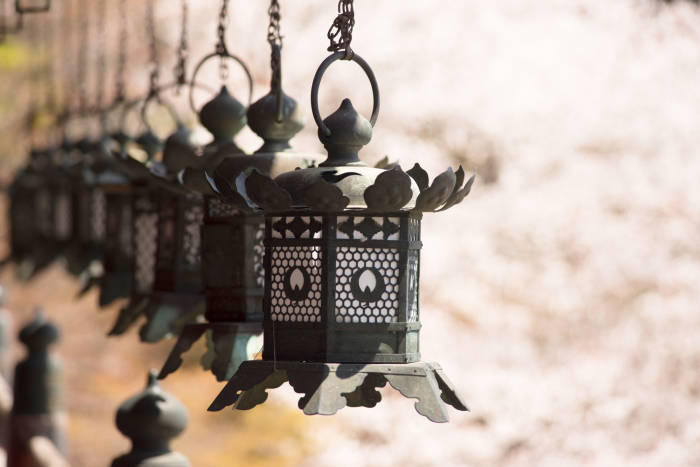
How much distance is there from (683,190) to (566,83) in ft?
4.69

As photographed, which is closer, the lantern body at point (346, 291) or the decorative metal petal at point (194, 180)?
the lantern body at point (346, 291)

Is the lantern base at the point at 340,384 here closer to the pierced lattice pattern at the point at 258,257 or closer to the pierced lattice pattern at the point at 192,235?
the pierced lattice pattern at the point at 258,257

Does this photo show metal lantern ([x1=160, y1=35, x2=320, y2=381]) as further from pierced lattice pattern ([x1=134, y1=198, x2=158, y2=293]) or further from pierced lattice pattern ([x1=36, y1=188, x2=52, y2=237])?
pierced lattice pattern ([x1=36, y1=188, x2=52, y2=237])

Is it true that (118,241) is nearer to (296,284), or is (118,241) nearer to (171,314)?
(171,314)

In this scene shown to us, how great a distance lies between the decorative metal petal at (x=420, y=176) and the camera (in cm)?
273

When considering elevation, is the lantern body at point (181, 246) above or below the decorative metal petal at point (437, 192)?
below

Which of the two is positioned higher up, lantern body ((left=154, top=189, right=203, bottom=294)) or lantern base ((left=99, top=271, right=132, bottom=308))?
lantern body ((left=154, top=189, right=203, bottom=294))

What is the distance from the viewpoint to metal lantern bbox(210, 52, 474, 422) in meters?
2.63

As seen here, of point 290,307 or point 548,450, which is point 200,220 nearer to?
point 290,307

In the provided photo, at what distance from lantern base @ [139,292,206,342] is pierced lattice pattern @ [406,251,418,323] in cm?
140

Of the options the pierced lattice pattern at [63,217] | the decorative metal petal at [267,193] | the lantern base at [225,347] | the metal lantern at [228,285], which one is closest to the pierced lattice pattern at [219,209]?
the metal lantern at [228,285]

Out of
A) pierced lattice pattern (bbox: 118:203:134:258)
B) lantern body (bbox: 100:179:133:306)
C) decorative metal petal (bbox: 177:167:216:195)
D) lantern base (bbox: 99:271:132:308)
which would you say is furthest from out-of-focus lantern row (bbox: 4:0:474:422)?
pierced lattice pattern (bbox: 118:203:134:258)

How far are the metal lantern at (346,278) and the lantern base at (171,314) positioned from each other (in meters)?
1.32

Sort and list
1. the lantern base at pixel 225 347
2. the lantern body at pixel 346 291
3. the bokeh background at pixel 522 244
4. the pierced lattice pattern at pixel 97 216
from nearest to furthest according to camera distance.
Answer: the lantern body at pixel 346 291, the lantern base at pixel 225 347, the pierced lattice pattern at pixel 97 216, the bokeh background at pixel 522 244
